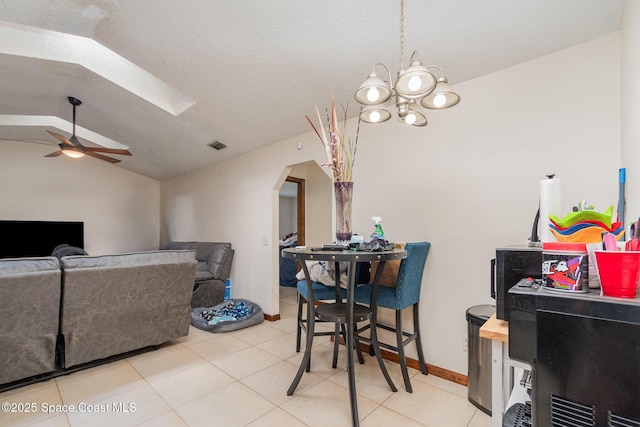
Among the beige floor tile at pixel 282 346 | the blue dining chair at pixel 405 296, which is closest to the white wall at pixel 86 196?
the beige floor tile at pixel 282 346

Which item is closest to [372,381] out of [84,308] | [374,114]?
[374,114]

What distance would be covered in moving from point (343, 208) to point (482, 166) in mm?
1033

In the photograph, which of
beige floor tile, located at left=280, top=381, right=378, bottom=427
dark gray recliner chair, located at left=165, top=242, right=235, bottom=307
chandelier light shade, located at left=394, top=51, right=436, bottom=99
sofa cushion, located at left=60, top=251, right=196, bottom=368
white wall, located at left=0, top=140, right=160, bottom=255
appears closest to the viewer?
chandelier light shade, located at left=394, top=51, right=436, bottom=99

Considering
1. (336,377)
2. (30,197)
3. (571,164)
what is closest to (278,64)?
(571,164)

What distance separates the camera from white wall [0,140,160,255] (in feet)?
16.3

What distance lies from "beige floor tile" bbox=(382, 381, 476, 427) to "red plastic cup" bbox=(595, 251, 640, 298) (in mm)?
1521

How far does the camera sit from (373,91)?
1396 mm

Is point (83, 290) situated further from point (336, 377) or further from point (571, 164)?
point (571, 164)

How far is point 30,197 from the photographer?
505 cm

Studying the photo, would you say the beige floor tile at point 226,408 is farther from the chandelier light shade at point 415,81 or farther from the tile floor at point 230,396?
the chandelier light shade at point 415,81

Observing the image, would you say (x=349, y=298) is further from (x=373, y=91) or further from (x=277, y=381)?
(x=373, y=91)

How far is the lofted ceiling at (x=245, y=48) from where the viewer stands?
1.65 metres

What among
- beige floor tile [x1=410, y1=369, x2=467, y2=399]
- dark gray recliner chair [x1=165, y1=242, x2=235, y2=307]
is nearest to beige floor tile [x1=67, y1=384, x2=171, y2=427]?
beige floor tile [x1=410, y1=369, x2=467, y2=399]

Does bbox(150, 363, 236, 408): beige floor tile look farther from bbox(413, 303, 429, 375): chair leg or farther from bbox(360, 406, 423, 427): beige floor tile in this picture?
bbox(413, 303, 429, 375): chair leg
